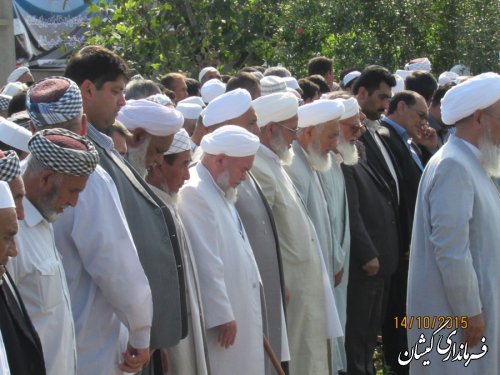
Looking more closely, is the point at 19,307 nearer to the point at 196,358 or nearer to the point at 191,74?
the point at 196,358

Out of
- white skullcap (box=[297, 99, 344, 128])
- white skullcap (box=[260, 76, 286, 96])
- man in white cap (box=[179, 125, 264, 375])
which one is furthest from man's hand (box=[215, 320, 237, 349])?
white skullcap (box=[260, 76, 286, 96])

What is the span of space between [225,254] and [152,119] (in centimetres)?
83

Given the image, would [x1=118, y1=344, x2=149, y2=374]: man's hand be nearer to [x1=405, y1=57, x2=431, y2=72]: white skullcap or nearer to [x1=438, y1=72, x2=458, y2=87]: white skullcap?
[x1=438, y1=72, x2=458, y2=87]: white skullcap

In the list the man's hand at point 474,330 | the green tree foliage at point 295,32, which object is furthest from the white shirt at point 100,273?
the green tree foliage at point 295,32

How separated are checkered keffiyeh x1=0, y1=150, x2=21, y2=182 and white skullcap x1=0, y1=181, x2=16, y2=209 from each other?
20cm

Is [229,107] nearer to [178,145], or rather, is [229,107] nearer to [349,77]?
[178,145]

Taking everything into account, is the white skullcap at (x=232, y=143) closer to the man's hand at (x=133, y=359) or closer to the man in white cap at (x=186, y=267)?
the man in white cap at (x=186, y=267)

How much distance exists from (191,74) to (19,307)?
8945 millimetres

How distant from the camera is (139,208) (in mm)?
4398

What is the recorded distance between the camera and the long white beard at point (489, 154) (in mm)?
5117

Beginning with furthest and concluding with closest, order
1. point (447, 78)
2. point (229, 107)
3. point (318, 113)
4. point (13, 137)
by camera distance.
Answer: point (447, 78) < point (318, 113) < point (229, 107) < point (13, 137)

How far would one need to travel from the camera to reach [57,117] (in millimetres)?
4078

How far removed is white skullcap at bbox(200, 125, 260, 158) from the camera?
5.13 m

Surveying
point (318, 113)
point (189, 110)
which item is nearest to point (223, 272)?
point (318, 113)
